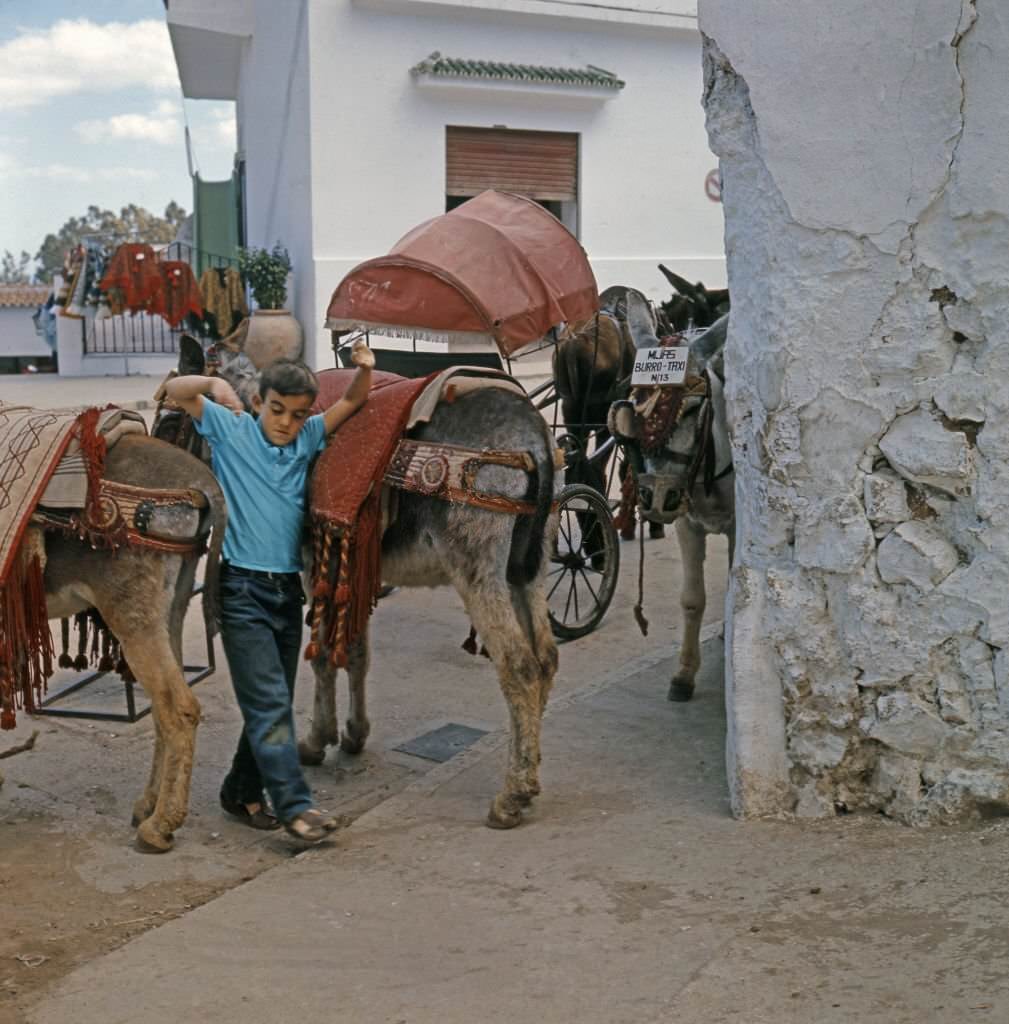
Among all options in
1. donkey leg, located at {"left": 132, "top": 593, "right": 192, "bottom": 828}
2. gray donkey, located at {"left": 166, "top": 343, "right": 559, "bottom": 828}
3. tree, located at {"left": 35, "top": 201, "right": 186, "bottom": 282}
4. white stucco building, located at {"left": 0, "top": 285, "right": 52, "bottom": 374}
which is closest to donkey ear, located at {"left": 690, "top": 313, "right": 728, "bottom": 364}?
gray donkey, located at {"left": 166, "top": 343, "right": 559, "bottom": 828}

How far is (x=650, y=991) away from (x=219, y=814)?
222 cm

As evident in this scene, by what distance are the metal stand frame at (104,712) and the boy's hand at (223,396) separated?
1.18 m

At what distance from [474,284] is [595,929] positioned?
4.06 metres

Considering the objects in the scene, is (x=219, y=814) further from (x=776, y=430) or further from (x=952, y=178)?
(x=952, y=178)

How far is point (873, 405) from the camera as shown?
13.7ft

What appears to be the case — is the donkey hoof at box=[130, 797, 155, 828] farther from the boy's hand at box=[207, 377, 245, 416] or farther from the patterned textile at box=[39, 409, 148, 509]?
the boy's hand at box=[207, 377, 245, 416]

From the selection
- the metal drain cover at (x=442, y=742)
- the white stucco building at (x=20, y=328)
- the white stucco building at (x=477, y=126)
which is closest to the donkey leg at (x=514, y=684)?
the metal drain cover at (x=442, y=742)

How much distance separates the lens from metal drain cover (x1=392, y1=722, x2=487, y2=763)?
5.59 metres

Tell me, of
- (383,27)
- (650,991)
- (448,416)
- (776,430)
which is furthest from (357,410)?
(383,27)

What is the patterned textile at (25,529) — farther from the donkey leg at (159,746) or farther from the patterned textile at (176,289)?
the patterned textile at (176,289)

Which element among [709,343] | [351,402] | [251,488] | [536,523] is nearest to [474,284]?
[709,343]

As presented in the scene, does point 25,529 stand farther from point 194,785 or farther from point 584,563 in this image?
point 584,563

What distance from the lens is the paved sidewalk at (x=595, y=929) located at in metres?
3.22

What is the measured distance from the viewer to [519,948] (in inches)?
141
